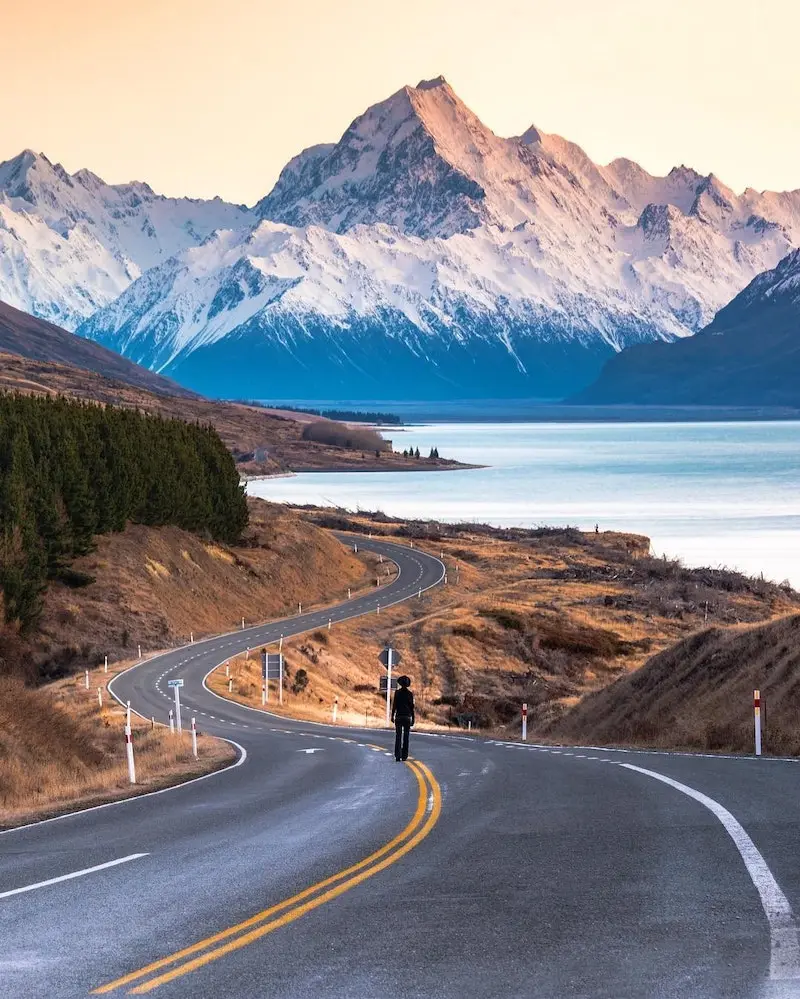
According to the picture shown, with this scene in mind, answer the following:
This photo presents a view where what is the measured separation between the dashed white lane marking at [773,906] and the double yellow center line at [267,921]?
3292 millimetres

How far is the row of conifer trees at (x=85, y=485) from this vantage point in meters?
75.6

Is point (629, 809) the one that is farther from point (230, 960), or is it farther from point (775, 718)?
point (775, 718)

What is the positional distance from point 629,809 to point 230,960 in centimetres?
857

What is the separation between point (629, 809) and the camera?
1838 cm

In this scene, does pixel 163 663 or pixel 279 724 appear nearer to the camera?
pixel 279 724

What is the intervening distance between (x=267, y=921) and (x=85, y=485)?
76957mm

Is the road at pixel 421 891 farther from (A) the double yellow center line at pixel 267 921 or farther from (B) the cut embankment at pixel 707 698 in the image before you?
(B) the cut embankment at pixel 707 698

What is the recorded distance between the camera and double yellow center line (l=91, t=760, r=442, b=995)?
33.8ft

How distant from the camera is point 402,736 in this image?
27.7 meters

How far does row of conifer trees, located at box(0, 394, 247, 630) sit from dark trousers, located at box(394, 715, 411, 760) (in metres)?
47.6

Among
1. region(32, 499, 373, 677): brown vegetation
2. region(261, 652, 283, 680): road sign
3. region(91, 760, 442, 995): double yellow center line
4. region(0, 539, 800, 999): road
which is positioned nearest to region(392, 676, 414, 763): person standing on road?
→ region(0, 539, 800, 999): road

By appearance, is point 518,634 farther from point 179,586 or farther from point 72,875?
point 72,875

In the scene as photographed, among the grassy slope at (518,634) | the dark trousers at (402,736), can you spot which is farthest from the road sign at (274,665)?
the dark trousers at (402,736)

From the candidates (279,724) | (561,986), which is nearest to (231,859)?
(561,986)
